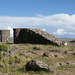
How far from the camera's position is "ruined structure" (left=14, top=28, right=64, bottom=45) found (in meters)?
24.8

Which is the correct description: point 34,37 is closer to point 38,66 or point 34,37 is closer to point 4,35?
point 4,35

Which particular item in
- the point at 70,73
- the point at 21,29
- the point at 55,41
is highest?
the point at 21,29

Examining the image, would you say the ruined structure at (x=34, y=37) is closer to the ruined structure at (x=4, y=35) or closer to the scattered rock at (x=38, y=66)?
the ruined structure at (x=4, y=35)

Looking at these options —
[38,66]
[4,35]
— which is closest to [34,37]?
[4,35]

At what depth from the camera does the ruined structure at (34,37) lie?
2480cm

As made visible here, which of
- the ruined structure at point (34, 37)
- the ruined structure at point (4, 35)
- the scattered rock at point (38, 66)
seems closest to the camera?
the scattered rock at point (38, 66)

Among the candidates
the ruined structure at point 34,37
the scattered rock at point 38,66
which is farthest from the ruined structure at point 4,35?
the scattered rock at point 38,66

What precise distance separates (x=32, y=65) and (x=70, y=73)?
76.7 inches

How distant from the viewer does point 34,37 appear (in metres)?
26.9

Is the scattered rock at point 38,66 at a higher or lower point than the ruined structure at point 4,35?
lower

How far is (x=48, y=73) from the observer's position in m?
8.09

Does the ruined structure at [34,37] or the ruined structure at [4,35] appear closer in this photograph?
the ruined structure at [34,37]

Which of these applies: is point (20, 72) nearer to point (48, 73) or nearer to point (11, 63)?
point (48, 73)

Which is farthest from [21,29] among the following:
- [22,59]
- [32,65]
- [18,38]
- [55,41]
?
[32,65]
